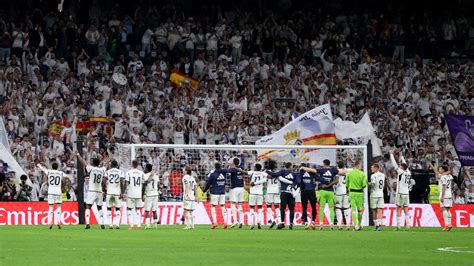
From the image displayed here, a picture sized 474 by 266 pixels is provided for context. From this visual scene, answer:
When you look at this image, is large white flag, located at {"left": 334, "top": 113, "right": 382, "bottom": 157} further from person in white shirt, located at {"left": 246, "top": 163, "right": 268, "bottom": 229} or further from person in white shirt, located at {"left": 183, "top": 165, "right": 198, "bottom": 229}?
person in white shirt, located at {"left": 183, "top": 165, "right": 198, "bottom": 229}

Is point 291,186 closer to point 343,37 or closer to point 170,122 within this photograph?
point 170,122

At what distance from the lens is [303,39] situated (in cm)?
5522

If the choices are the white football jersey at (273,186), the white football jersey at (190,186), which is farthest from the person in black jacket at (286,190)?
the white football jersey at (190,186)

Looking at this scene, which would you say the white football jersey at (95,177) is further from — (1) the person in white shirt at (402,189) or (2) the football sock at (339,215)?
(1) the person in white shirt at (402,189)

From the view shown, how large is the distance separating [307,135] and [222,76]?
21.9 ft

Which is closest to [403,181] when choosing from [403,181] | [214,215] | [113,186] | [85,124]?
[403,181]

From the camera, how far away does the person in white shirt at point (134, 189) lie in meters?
38.8

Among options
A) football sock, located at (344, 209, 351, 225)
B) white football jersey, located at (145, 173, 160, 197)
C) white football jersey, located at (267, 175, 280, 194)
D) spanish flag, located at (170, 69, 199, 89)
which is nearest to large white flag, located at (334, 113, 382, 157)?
football sock, located at (344, 209, 351, 225)

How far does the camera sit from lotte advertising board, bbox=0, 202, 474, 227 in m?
42.3

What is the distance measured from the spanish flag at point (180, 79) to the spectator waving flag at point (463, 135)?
33.7 feet

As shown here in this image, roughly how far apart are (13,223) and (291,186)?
30.9 feet

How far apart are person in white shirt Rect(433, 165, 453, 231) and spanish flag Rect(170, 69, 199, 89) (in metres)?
12.8

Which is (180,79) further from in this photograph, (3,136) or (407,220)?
(407,220)

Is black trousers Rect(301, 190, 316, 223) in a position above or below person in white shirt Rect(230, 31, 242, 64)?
below
